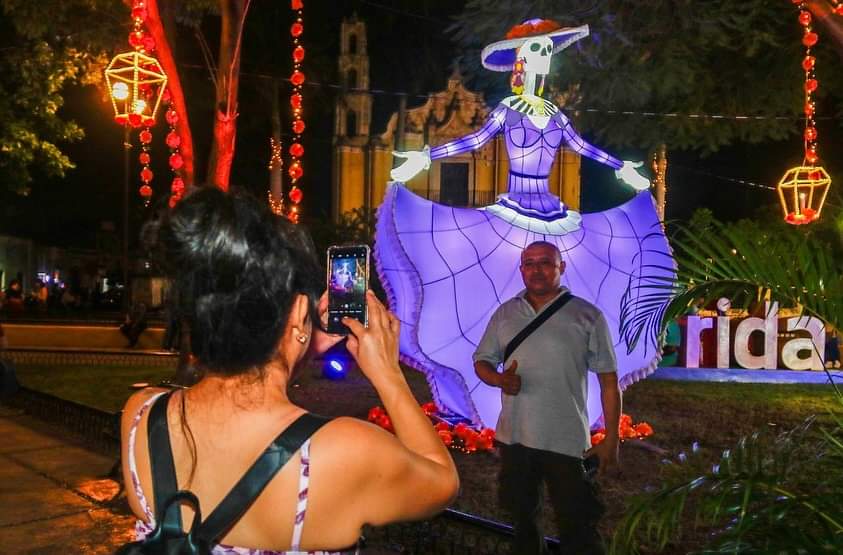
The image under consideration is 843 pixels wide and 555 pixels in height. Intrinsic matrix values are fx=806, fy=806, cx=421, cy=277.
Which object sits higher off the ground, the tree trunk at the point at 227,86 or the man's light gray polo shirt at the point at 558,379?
the tree trunk at the point at 227,86

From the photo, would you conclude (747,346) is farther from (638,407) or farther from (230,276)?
(230,276)

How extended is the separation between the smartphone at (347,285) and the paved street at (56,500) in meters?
3.93

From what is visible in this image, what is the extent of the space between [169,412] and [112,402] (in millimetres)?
10000

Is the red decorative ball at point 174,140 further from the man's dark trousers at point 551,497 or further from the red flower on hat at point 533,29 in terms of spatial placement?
the man's dark trousers at point 551,497

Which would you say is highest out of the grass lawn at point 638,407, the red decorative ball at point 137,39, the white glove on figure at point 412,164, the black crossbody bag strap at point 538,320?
the red decorative ball at point 137,39

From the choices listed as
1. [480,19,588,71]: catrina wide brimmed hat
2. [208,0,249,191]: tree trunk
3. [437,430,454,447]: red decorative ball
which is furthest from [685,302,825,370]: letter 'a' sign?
[208,0,249,191]: tree trunk

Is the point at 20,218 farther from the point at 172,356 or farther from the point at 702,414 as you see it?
the point at 702,414

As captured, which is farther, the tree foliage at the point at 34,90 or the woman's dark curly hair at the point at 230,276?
the tree foliage at the point at 34,90

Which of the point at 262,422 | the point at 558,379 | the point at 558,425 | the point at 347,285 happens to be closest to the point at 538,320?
the point at 558,379

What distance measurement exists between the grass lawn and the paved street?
0.96m

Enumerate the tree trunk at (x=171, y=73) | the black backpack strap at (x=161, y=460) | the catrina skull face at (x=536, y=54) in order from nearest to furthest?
the black backpack strap at (x=161, y=460) < the catrina skull face at (x=536, y=54) < the tree trunk at (x=171, y=73)

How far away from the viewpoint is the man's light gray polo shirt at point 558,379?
360 centimetres

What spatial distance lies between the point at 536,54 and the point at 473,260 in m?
1.79

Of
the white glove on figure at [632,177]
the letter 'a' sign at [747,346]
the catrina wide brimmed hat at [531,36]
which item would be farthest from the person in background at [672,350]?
the catrina wide brimmed hat at [531,36]
